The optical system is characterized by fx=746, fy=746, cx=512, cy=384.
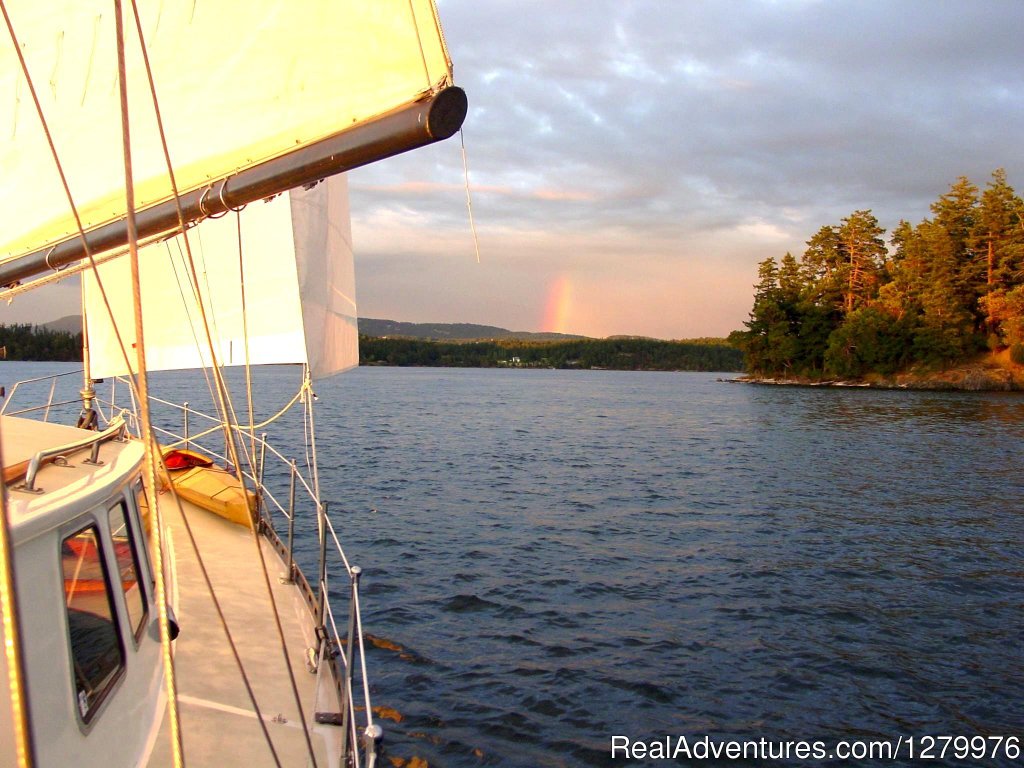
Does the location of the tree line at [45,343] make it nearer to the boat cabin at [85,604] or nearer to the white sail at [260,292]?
the white sail at [260,292]

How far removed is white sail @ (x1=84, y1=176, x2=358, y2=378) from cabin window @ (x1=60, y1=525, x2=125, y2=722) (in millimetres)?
5681

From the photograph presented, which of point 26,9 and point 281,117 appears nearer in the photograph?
point 281,117

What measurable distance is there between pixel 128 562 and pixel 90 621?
0.54m

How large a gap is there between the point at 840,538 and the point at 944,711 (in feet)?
27.4

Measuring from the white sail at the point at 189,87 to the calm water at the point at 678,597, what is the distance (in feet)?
19.7

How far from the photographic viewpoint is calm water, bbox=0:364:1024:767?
8.53 meters

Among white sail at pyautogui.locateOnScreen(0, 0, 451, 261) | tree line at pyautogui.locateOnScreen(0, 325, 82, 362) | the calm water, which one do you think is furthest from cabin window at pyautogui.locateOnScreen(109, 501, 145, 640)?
tree line at pyautogui.locateOnScreen(0, 325, 82, 362)

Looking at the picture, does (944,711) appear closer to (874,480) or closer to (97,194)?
(97,194)

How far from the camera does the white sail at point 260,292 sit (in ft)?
30.6

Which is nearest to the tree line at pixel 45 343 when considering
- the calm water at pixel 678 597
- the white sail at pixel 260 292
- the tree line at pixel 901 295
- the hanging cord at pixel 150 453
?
the calm water at pixel 678 597

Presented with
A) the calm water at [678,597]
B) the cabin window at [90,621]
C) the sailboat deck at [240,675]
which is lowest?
the calm water at [678,597]

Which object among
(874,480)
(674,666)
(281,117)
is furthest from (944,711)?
(874,480)

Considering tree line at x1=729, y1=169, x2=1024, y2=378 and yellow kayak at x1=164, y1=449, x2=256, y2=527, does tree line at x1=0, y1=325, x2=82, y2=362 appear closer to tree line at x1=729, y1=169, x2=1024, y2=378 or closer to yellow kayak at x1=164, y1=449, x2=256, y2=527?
yellow kayak at x1=164, y1=449, x2=256, y2=527

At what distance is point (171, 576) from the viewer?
17.8 feet
